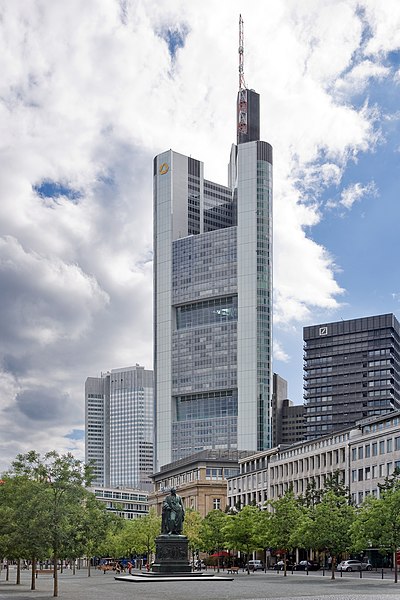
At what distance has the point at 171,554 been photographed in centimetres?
8781

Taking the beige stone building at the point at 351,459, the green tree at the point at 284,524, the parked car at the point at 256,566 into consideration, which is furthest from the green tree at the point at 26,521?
the beige stone building at the point at 351,459

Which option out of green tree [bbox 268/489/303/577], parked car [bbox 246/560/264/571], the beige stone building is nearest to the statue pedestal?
green tree [bbox 268/489/303/577]

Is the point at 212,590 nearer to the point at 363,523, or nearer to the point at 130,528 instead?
the point at 363,523

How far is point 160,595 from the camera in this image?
197 ft

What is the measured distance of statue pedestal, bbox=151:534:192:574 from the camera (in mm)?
87062

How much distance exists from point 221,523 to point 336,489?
21.2m

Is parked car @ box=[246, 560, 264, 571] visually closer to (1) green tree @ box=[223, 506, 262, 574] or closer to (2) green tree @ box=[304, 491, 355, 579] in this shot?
(1) green tree @ box=[223, 506, 262, 574]

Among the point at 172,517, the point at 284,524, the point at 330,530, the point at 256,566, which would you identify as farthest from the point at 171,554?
the point at 256,566

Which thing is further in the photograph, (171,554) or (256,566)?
(256,566)

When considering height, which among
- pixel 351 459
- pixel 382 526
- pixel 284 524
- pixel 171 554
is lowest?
pixel 171 554

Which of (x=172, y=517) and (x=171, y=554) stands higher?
(x=172, y=517)

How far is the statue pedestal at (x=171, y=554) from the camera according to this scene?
286ft

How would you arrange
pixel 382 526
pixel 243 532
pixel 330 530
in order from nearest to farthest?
pixel 382 526
pixel 330 530
pixel 243 532

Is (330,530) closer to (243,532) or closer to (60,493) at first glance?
(243,532)
